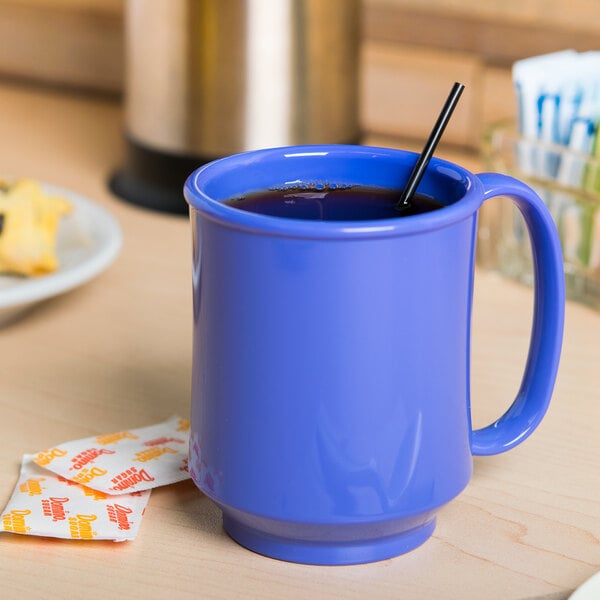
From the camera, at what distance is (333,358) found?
0.41 metres

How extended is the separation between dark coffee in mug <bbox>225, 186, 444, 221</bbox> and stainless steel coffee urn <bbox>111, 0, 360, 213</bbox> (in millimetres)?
344

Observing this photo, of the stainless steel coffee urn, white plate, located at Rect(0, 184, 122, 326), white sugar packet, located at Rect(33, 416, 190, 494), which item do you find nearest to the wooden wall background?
the stainless steel coffee urn

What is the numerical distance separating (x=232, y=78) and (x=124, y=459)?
0.36 metres

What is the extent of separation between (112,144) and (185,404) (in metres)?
0.46

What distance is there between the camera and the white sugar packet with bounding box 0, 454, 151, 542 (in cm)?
47

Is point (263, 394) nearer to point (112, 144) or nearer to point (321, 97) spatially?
point (321, 97)

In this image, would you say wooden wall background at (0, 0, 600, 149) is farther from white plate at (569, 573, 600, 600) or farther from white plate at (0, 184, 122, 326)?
white plate at (569, 573, 600, 600)

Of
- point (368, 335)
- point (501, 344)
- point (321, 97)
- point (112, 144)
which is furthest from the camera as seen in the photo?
point (112, 144)

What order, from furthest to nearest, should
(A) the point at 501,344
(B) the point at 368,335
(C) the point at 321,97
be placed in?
1. (C) the point at 321,97
2. (A) the point at 501,344
3. (B) the point at 368,335

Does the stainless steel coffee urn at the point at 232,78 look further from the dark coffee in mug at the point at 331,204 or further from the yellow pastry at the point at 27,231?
the dark coffee in mug at the point at 331,204

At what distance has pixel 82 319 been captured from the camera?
685 millimetres

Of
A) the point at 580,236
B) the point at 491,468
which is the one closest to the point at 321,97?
the point at 580,236

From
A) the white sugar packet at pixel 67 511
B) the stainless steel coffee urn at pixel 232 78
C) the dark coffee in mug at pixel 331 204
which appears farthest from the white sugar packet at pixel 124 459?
the stainless steel coffee urn at pixel 232 78

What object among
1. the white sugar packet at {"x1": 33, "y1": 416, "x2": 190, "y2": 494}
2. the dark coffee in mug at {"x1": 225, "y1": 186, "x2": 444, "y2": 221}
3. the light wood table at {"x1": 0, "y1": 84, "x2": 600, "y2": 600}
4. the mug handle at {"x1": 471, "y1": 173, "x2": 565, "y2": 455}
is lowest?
the light wood table at {"x1": 0, "y1": 84, "x2": 600, "y2": 600}
